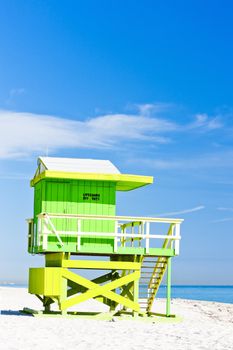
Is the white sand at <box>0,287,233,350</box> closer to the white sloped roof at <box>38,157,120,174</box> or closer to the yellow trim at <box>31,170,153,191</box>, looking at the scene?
the yellow trim at <box>31,170,153,191</box>

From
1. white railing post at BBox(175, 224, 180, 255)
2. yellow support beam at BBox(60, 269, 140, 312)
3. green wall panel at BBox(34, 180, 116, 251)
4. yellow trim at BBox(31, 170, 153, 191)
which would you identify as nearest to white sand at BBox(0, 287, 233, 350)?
yellow support beam at BBox(60, 269, 140, 312)

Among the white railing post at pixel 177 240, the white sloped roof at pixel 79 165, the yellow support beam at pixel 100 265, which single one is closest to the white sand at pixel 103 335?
the yellow support beam at pixel 100 265

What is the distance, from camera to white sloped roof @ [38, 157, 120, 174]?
2345cm

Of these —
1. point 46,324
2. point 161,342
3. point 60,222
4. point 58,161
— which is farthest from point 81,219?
point 161,342

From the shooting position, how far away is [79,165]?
24.1 meters

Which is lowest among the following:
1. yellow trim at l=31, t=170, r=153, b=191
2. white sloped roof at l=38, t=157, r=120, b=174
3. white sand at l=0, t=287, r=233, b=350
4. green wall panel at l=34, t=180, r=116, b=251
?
white sand at l=0, t=287, r=233, b=350

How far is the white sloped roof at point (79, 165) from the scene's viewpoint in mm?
23453

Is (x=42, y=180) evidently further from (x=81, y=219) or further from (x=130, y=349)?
(x=130, y=349)

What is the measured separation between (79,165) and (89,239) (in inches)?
100

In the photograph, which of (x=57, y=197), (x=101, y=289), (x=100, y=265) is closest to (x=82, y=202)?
(x=57, y=197)

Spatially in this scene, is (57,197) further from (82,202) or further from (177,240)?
(177,240)

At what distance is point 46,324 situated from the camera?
19156 mm

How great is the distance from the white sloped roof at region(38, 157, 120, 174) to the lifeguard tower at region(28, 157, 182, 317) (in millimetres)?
32

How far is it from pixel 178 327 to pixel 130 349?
598cm
